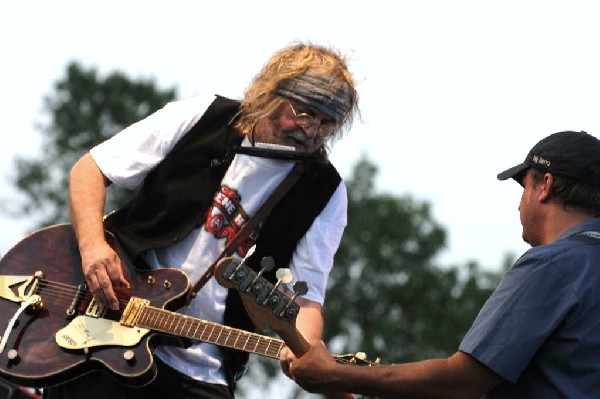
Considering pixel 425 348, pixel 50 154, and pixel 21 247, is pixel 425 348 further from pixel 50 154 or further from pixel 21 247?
pixel 21 247

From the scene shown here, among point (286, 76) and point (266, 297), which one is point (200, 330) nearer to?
point (266, 297)

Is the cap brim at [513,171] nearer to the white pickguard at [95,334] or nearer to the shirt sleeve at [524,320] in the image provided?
the shirt sleeve at [524,320]

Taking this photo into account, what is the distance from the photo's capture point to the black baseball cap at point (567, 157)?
17.9 ft

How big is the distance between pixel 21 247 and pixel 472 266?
132 ft

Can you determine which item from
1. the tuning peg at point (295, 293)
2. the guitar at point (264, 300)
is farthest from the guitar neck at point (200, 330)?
the tuning peg at point (295, 293)

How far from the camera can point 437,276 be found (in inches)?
1786

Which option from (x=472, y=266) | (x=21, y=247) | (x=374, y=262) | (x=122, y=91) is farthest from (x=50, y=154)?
(x=21, y=247)

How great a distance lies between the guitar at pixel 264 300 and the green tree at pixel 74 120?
114ft

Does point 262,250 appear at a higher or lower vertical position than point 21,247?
higher

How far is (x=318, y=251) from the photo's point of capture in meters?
6.46

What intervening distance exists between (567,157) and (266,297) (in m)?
1.32

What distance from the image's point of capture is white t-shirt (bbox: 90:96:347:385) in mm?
6316

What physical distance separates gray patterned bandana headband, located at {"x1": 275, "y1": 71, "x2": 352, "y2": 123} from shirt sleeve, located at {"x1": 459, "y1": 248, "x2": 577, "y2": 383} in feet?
5.01

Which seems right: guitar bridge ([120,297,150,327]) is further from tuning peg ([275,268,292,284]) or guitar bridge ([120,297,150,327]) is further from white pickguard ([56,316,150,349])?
tuning peg ([275,268,292,284])
